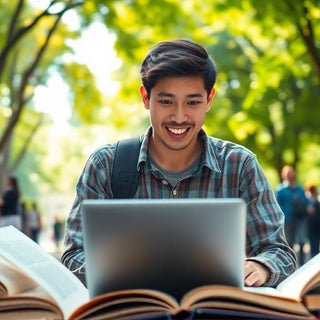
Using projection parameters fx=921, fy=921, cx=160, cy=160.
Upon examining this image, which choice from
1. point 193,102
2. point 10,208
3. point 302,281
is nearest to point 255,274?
point 302,281

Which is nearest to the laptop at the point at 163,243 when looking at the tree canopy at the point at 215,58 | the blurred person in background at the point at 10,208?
the tree canopy at the point at 215,58

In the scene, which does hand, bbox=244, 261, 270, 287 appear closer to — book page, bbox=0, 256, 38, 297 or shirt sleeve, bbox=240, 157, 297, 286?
shirt sleeve, bbox=240, 157, 297, 286

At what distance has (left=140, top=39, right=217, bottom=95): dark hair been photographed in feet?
9.46

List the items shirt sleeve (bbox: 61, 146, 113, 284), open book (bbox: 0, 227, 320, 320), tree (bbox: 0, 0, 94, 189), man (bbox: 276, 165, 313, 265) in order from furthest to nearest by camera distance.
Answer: tree (bbox: 0, 0, 94, 189) → man (bbox: 276, 165, 313, 265) → shirt sleeve (bbox: 61, 146, 113, 284) → open book (bbox: 0, 227, 320, 320)

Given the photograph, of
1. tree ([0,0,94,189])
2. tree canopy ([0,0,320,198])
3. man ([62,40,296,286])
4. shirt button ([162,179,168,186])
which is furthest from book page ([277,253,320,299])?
tree ([0,0,94,189])

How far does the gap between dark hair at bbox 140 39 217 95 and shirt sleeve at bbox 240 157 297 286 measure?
0.33m

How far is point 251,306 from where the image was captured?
2.03 metres

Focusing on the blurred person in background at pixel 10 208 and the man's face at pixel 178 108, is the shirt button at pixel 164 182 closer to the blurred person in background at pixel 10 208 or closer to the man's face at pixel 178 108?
the man's face at pixel 178 108

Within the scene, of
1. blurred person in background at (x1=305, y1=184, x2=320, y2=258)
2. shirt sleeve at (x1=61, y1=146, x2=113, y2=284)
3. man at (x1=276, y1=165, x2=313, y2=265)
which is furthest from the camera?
blurred person in background at (x1=305, y1=184, x2=320, y2=258)

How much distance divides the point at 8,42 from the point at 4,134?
2.75 metres

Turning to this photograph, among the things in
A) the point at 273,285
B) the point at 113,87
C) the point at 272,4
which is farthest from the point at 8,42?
the point at 273,285

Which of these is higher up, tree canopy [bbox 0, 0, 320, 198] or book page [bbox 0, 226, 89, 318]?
tree canopy [bbox 0, 0, 320, 198]

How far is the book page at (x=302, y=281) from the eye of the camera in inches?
86.4

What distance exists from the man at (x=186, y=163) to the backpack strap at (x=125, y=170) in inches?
1.0
